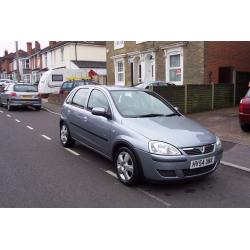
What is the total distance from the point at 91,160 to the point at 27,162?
131 cm

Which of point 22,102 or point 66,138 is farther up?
point 22,102

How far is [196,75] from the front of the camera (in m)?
18.5

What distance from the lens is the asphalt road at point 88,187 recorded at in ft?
15.7

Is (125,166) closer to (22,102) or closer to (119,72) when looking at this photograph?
(22,102)

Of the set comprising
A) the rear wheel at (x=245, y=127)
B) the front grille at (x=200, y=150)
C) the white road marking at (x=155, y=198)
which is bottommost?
the white road marking at (x=155, y=198)

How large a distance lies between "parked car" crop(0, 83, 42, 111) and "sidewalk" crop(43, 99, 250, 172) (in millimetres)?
8546

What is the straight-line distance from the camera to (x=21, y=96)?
17797mm

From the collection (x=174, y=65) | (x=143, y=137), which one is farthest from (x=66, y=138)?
(x=174, y=65)

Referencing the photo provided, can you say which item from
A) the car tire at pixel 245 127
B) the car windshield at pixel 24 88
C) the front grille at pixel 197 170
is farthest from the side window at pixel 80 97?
the car windshield at pixel 24 88

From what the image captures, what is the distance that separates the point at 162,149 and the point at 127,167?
0.77 metres

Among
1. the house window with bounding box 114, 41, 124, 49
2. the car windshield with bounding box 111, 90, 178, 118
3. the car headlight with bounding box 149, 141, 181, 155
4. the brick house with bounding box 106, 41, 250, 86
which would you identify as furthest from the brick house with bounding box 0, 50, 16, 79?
the car headlight with bounding box 149, 141, 181, 155

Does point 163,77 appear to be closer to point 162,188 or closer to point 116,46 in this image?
point 116,46

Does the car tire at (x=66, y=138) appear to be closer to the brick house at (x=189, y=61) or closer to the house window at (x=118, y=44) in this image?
the brick house at (x=189, y=61)

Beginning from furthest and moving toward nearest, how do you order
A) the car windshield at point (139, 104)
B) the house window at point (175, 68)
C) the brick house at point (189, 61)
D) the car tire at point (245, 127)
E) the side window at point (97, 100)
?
1. the house window at point (175, 68)
2. the brick house at point (189, 61)
3. the car tire at point (245, 127)
4. the side window at point (97, 100)
5. the car windshield at point (139, 104)
